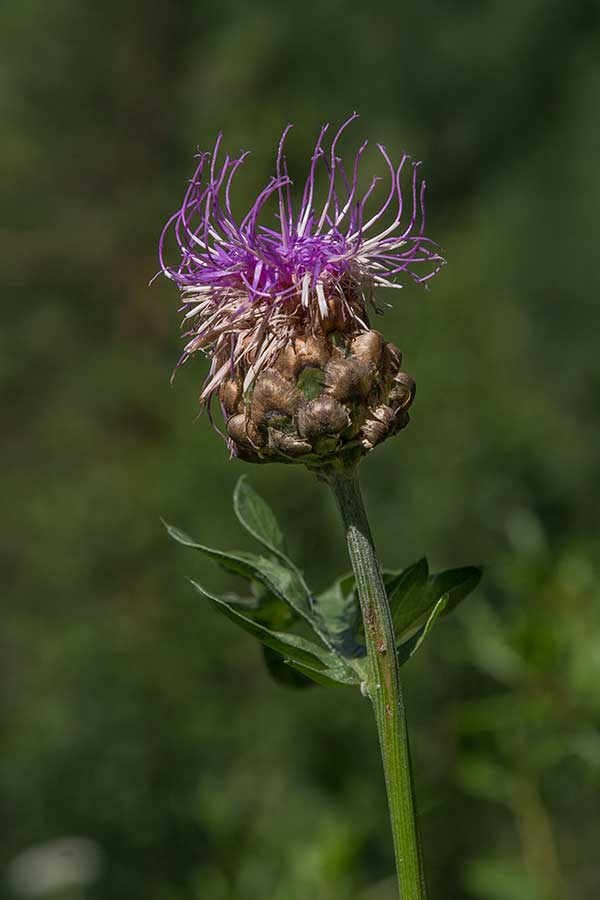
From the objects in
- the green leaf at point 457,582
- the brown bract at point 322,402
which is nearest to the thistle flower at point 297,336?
the brown bract at point 322,402

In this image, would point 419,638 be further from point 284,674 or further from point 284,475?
point 284,475

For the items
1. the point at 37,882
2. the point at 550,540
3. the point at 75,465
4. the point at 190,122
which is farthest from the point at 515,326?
the point at 37,882

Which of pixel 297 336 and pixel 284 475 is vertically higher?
pixel 284 475

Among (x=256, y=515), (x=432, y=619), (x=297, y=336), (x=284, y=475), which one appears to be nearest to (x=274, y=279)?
(x=297, y=336)

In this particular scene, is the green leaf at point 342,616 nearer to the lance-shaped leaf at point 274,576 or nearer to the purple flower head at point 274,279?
the lance-shaped leaf at point 274,576

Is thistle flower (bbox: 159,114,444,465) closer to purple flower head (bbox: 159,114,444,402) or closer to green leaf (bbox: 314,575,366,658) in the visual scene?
purple flower head (bbox: 159,114,444,402)

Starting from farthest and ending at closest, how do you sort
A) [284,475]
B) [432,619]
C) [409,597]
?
[284,475] < [409,597] < [432,619]
